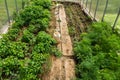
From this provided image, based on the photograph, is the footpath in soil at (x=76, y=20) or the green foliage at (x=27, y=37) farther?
the footpath in soil at (x=76, y=20)

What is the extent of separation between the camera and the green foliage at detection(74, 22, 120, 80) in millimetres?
3566

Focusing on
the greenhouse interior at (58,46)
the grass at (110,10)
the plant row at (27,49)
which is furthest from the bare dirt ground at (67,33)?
the grass at (110,10)

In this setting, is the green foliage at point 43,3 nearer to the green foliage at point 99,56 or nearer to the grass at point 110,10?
the grass at point 110,10

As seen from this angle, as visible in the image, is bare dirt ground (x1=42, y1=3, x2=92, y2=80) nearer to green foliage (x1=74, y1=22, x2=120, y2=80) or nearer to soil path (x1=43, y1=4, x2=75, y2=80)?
soil path (x1=43, y1=4, x2=75, y2=80)

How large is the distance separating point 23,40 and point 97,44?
6.69 feet

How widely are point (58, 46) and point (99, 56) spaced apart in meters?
1.32

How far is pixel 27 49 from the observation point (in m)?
4.52

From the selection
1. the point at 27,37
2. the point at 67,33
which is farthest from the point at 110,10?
the point at 27,37

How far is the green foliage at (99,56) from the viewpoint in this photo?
3.57 meters

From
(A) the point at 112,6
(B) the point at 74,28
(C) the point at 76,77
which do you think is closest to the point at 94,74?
(C) the point at 76,77

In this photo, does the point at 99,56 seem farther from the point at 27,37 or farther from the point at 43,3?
the point at 43,3

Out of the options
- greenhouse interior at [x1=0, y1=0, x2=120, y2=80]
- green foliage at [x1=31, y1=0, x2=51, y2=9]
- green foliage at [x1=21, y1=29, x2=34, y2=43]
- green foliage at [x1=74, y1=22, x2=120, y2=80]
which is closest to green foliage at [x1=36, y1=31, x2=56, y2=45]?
greenhouse interior at [x1=0, y1=0, x2=120, y2=80]

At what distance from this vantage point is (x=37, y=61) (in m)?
3.97

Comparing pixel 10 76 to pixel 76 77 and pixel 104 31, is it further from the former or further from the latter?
pixel 104 31
